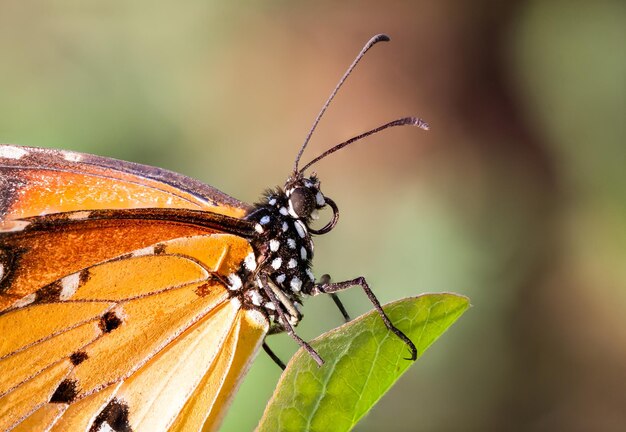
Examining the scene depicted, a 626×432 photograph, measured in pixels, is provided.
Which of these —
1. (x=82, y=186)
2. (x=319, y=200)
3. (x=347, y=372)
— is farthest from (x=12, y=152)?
(x=347, y=372)

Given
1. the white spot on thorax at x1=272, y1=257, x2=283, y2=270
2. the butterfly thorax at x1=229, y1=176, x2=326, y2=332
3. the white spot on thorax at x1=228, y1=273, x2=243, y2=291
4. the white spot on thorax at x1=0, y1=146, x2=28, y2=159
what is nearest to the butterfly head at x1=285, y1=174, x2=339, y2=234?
the butterfly thorax at x1=229, y1=176, x2=326, y2=332

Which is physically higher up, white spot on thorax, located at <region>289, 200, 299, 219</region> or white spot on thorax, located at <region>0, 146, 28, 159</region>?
white spot on thorax, located at <region>0, 146, 28, 159</region>

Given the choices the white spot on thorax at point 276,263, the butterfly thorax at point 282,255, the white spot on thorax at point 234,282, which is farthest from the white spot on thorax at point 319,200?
the white spot on thorax at point 234,282

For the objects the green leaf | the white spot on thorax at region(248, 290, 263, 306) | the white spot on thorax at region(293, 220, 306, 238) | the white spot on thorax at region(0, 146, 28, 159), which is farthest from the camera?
the white spot on thorax at region(293, 220, 306, 238)

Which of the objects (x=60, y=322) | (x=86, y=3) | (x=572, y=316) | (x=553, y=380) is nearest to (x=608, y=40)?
(x=572, y=316)

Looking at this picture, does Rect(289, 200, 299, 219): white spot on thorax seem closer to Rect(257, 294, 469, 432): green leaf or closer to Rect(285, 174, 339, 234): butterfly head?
Rect(285, 174, 339, 234): butterfly head

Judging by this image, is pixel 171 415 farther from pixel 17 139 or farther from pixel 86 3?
pixel 86 3

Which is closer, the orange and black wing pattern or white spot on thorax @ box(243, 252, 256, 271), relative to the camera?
the orange and black wing pattern
